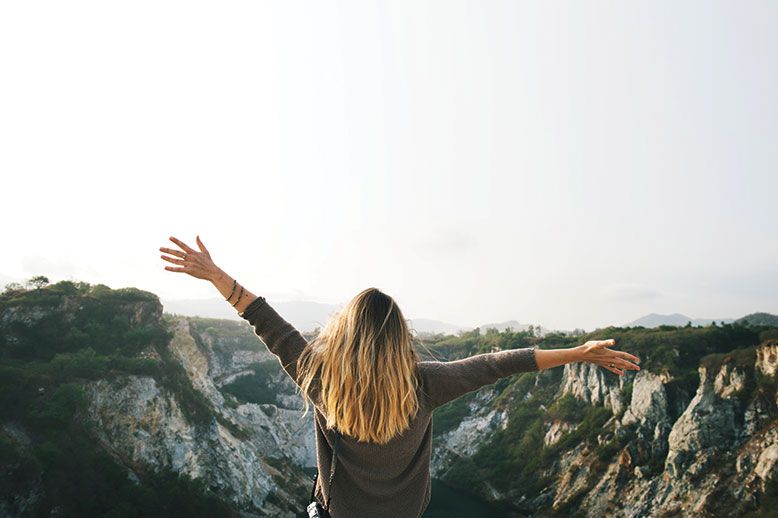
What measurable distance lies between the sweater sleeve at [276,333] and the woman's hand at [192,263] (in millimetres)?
397

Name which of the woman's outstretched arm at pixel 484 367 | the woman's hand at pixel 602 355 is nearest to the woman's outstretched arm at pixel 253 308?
the woman's outstretched arm at pixel 484 367

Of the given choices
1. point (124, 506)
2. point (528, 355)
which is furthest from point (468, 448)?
point (528, 355)

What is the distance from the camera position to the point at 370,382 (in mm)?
2553

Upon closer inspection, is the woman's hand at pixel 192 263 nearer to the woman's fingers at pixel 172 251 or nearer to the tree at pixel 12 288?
the woman's fingers at pixel 172 251

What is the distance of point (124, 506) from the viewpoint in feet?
106

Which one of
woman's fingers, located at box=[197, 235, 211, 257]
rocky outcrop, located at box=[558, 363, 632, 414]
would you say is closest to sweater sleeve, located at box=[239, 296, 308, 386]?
woman's fingers, located at box=[197, 235, 211, 257]

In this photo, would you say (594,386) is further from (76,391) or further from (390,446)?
(390,446)

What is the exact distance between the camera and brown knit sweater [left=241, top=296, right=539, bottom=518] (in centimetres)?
279

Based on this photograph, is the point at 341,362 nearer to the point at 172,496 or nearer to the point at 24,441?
the point at 24,441

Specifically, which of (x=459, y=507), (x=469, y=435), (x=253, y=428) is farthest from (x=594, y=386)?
(x=253, y=428)

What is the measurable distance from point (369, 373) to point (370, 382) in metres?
0.05

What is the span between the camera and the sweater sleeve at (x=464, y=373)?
2791mm

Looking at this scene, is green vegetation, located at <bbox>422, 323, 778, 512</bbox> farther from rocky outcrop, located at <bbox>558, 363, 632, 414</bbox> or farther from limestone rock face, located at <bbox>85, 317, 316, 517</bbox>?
limestone rock face, located at <bbox>85, 317, 316, 517</bbox>

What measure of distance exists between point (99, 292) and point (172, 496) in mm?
21570
